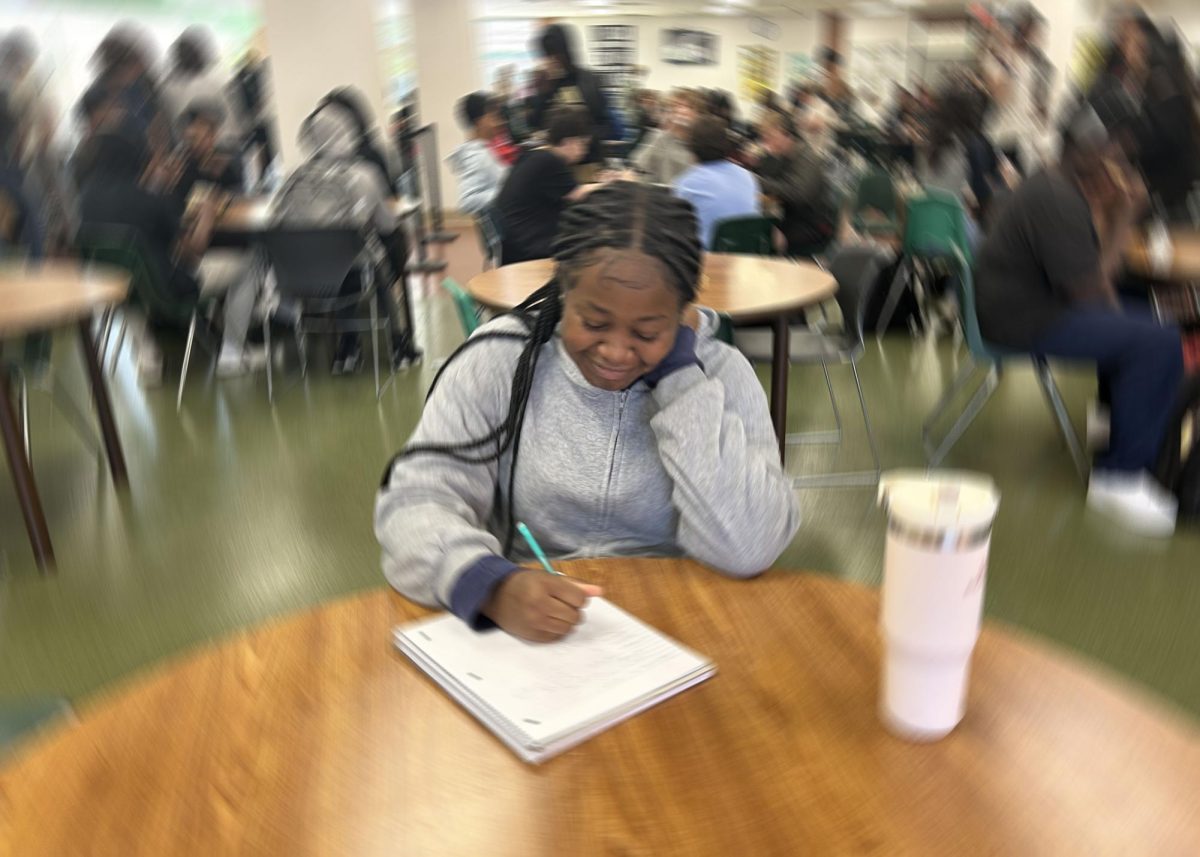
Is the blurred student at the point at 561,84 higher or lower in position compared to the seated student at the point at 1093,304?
higher

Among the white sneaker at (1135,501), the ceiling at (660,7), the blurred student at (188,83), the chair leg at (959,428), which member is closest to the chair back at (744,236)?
the chair leg at (959,428)

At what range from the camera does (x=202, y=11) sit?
873cm

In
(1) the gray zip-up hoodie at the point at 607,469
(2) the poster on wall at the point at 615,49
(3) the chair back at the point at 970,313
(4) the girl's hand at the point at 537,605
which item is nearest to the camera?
(4) the girl's hand at the point at 537,605

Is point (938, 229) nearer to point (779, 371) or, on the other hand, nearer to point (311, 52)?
point (779, 371)

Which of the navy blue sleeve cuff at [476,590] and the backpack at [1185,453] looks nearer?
the navy blue sleeve cuff at [476,590]

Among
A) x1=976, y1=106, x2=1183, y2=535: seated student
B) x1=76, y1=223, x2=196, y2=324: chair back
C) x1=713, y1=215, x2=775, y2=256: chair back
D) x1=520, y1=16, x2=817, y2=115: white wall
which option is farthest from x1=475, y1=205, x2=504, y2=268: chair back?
x1=520, y1=16, x2=817, y2=115: white wall

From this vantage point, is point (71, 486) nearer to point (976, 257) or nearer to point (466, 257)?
point (976, 257)

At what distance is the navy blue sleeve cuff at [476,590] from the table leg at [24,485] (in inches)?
88.8

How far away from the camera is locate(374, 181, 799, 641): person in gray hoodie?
4.21 feet

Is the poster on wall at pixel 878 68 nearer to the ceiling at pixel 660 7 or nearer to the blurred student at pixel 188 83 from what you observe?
the ceiling at pixel 660 7

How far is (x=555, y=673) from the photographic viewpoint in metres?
0.98

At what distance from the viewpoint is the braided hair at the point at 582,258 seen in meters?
1.33

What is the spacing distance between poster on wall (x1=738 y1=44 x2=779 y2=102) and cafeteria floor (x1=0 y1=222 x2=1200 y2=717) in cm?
1087

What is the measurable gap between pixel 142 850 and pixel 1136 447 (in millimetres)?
3335
